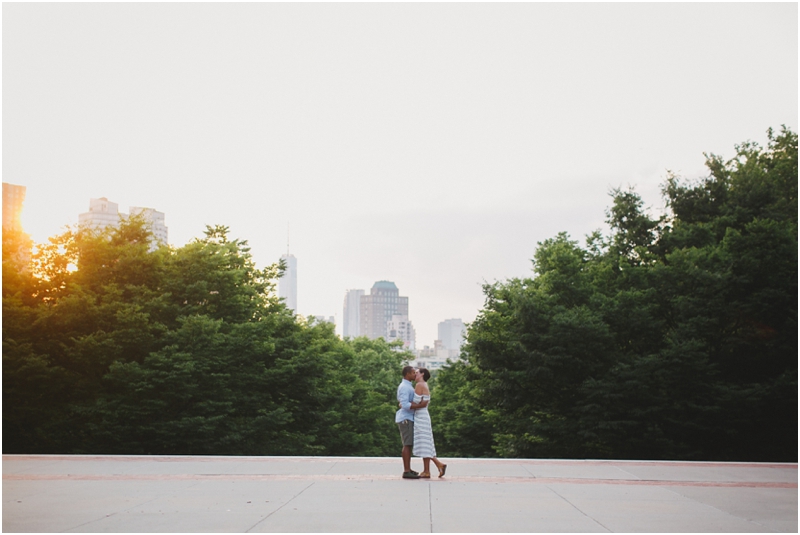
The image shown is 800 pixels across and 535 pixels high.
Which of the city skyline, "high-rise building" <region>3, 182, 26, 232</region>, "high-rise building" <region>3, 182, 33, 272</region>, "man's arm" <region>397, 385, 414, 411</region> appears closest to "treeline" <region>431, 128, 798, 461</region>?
the city skyline

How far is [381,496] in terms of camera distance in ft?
25.3

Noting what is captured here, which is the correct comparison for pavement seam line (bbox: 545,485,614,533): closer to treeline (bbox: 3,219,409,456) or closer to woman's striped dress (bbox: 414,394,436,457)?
woman's striped dress (bbox: 414,394,436,457)

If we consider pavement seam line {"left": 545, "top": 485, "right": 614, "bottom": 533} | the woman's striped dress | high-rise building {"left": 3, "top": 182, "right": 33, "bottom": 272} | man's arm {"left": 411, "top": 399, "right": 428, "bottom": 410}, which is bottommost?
pavement seam line {"left": 545, "top": 485, "right": 614, "bottom": 533}

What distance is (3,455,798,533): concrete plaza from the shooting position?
21.1ft

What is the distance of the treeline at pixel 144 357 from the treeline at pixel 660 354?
8.46m

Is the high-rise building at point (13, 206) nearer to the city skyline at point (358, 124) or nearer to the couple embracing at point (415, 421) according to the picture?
the city skyline at point (358, 124)

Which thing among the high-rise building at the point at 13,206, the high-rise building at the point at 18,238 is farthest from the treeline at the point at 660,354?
the high-rise building at the point at 18,238

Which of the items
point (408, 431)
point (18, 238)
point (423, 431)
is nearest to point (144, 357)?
point (18, 238)

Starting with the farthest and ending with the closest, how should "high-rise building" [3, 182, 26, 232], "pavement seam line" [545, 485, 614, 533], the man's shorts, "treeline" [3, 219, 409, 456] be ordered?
"treeline" [3, 219, 409, 456]
"high-rise building" [3, 182, 26, 232]
the man's shorts
"pavement seam line" [545, 485, 614, 533]

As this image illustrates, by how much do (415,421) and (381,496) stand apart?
153cm

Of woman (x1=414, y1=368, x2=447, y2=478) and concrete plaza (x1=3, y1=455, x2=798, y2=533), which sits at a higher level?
woman (x1=414, y1=368, x2=447, y2=478)

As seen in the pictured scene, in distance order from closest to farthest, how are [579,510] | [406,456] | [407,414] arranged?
[579,510]
[406,456]
[407,414]

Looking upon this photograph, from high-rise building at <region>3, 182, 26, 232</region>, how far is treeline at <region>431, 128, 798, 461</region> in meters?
16.8

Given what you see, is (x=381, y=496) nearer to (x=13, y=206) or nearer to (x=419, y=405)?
(x=419, y=405)
